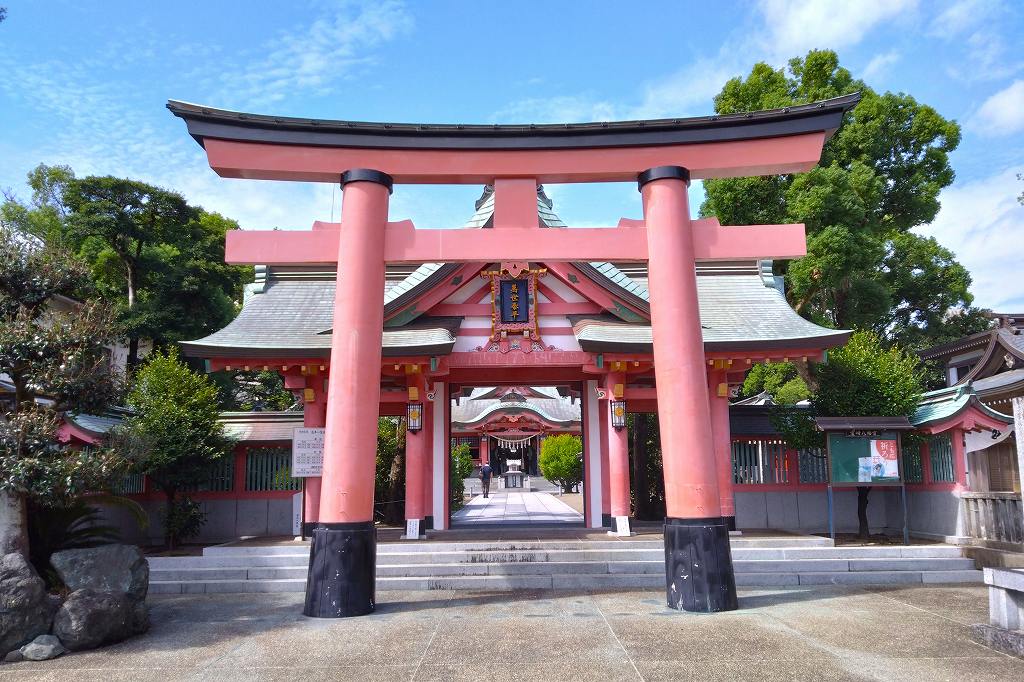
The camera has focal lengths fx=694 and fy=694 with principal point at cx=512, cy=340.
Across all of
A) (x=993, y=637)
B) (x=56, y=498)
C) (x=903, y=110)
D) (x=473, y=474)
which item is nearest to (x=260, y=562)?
(x=56, y=498)

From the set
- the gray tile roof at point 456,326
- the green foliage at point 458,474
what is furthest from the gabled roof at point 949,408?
the green foliage at point 458,474

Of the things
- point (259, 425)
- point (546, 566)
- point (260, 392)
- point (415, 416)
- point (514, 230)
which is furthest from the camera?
point (260, 392)

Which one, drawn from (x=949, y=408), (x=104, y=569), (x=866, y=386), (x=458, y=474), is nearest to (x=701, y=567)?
(x=104, y=569)

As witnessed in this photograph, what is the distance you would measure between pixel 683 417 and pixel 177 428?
1020cm

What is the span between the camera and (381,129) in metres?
9.15

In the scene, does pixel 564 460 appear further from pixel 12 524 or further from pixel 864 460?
pixel 12 524

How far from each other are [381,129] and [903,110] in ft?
66.2

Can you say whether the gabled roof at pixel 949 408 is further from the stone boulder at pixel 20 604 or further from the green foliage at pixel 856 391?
the stone boulder at pixel 20 604

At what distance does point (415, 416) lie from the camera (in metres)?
13.7

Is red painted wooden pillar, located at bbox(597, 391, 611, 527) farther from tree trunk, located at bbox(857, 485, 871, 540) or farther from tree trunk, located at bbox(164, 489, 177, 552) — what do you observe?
tree trunk, located at bbox(164, 489, 177, 552)

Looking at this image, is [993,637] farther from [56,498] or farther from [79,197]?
[79,197]

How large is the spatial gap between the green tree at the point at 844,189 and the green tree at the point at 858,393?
212 inches

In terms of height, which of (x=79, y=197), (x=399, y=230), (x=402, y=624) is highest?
(x=79, y=197)

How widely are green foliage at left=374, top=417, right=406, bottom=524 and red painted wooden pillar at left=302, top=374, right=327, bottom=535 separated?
3566mm
